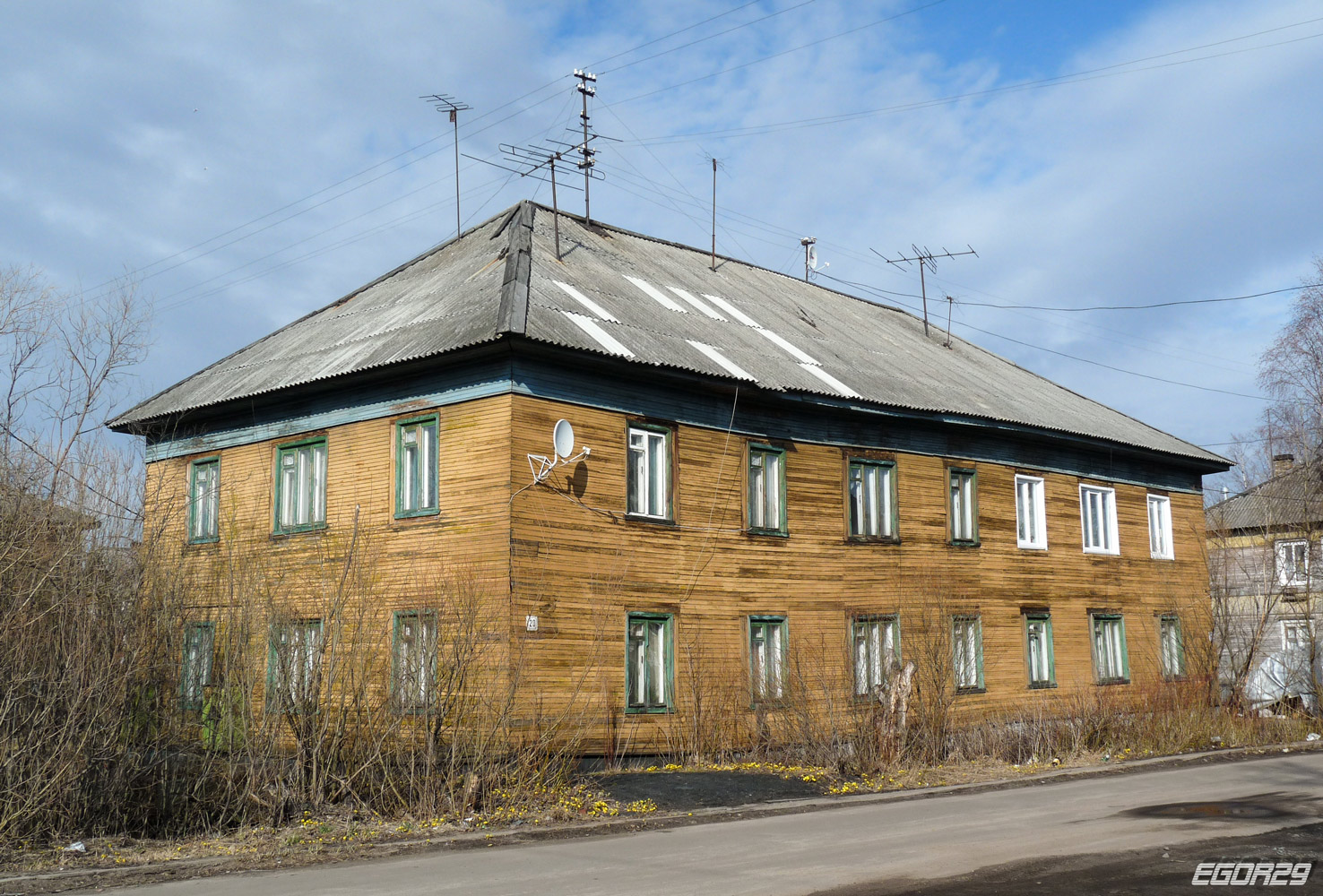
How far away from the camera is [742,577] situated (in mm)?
20750

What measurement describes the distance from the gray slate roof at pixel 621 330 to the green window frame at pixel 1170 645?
A: 169 inches

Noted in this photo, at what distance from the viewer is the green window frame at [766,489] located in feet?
69.6

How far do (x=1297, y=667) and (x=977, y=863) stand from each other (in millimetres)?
23983

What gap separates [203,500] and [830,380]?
1193 centimetres

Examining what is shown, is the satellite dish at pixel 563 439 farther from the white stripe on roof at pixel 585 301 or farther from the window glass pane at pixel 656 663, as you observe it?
the window glass pane at pixel 656 663

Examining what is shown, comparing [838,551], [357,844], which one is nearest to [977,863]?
[357,844]

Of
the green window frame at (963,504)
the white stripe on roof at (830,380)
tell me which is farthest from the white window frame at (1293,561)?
the white stripe on roof at (830,380)

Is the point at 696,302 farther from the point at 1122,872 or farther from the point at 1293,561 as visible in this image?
the point at 1293,561

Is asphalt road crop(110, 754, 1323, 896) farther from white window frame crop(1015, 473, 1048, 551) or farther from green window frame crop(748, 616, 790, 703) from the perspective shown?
white window frame crop(1015, 473, 1048, 551)

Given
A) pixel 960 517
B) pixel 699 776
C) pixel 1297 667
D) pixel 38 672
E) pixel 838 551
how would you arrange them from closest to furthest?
pixel 38 672 < pixel 699 776 < pixel 838 551 < pixel 960 517 < pixel 1297 667

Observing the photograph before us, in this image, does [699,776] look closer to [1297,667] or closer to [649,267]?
[649,267]

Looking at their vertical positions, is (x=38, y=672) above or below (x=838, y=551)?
below

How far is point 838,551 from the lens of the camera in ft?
73.8

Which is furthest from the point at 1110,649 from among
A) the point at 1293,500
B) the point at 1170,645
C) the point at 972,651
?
Answer: the point at 1293,500
